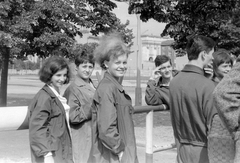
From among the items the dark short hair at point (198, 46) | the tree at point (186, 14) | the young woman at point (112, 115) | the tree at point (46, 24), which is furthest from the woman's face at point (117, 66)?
the tree at point (46, 24)

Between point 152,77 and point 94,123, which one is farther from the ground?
point 152,77

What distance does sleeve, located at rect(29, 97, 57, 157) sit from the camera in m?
2.75

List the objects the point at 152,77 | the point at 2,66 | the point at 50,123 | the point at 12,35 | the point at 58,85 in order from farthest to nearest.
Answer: the point at 2,66 < the point at 12,35 < the point at 152,77 < the point at 58,85 < the point at 50,123

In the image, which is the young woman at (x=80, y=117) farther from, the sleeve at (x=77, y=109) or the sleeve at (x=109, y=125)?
the sleeve at (x=109, y=125)

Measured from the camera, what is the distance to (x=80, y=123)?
3.49 m

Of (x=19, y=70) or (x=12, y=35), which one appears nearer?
(x=12, y=35)

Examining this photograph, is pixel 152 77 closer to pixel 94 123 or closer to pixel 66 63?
pixel 66 63

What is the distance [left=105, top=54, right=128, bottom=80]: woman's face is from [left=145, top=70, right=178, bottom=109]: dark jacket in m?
1.35

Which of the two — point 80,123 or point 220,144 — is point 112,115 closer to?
point 220,144

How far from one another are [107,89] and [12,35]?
10.5m

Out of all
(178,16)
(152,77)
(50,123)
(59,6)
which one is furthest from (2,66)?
(50,123)

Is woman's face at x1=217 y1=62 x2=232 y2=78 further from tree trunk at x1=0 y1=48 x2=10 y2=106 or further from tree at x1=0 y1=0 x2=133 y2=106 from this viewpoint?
tree trunk at x1=0 y1=48 x2=10 y2=106

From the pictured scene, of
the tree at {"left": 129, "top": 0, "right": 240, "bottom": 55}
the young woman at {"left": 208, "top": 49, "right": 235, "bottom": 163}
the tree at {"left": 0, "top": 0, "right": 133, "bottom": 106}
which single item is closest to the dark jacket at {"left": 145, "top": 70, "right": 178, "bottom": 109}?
the young woman at {"left": 208, "top": 49, "right": 235, "bottom": 163}

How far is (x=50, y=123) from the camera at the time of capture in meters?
2.89
